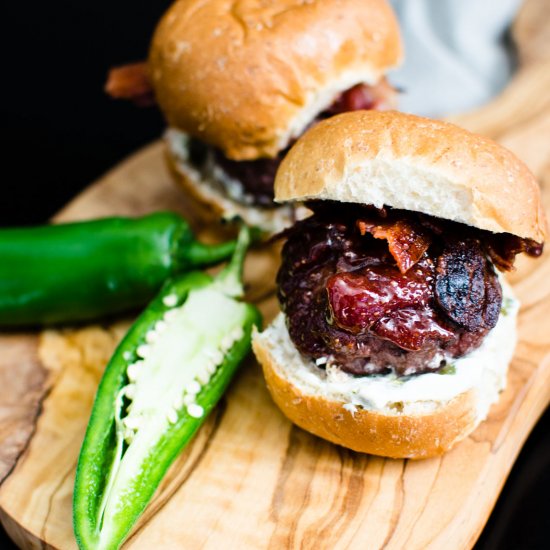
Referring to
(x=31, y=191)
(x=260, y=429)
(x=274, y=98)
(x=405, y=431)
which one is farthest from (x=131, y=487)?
(x=31, y=191)

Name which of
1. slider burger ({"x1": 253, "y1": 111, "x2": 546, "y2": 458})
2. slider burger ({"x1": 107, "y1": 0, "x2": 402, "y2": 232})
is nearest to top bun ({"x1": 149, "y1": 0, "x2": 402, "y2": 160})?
slider burger ({"x1": 107, "y1": 0, "x2": 402, "y2": 232})

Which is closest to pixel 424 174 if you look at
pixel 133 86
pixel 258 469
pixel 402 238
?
pixel 402 238

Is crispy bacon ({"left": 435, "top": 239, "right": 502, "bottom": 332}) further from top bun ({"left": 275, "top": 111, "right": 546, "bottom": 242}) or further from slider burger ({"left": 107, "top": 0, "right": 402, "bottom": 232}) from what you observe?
slider burger ({"left": 107, "top": 0, "right": 402, "bottom": 232})

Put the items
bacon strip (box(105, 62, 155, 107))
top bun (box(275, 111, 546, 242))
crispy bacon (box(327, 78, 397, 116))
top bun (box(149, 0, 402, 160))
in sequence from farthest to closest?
bacon strip (box(105, 62, 155, 107)) → crispy bacon (box(327, 78, 397, 116)) → top bun (box(149, 0, 402, 160)) → top bun (box(275, 111, 546, 242))

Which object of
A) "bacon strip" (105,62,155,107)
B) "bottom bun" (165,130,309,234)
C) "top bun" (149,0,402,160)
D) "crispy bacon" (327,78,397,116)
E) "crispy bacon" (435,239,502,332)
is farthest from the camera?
"bacon strip" (105,62,155,107)

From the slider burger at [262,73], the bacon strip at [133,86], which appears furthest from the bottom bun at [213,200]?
the bacon strip at [133,86]

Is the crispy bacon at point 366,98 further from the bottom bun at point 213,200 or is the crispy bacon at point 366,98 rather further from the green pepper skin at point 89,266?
the green pepper skin at point 89,266

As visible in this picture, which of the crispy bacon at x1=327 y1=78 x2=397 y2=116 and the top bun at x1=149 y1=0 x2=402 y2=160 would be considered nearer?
the top bun at x1=149 y1=0 x2=402 y2=160
